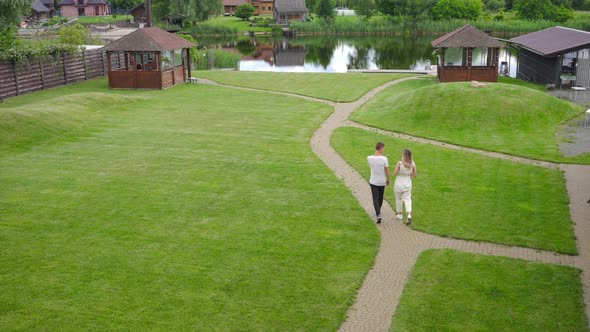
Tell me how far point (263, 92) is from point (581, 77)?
20.3 meters

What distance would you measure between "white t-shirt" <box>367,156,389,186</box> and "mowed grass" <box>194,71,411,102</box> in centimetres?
2053

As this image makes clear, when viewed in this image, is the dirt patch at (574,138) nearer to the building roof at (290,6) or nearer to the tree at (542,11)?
the tree at (542,11)

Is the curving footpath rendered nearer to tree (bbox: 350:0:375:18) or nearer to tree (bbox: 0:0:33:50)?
tree (bbox: 0:0:33:50)

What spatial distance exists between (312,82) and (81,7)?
342 ft


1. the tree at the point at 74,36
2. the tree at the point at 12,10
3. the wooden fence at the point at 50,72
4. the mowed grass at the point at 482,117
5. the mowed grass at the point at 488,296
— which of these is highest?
the tree at the point at 12,10

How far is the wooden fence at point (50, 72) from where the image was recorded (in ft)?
116

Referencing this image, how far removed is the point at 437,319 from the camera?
10.8 meters

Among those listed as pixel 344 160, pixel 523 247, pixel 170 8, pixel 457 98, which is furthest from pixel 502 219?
pixel 170 8

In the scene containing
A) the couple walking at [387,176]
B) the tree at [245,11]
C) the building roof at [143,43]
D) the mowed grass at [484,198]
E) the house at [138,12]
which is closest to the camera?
the mowed grass at [484,198]

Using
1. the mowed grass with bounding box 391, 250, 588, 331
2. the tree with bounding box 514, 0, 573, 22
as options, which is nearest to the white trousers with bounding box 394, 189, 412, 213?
the mowed grass with bounding box 391, 250, 588, 331

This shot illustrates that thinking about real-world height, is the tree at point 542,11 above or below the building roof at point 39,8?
below

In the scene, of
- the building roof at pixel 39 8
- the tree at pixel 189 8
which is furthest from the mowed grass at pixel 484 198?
the building roof at pixel 39 8

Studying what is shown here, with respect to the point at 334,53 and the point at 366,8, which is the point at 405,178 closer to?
the point at 334,53

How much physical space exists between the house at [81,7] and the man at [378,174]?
12910 centimetres
